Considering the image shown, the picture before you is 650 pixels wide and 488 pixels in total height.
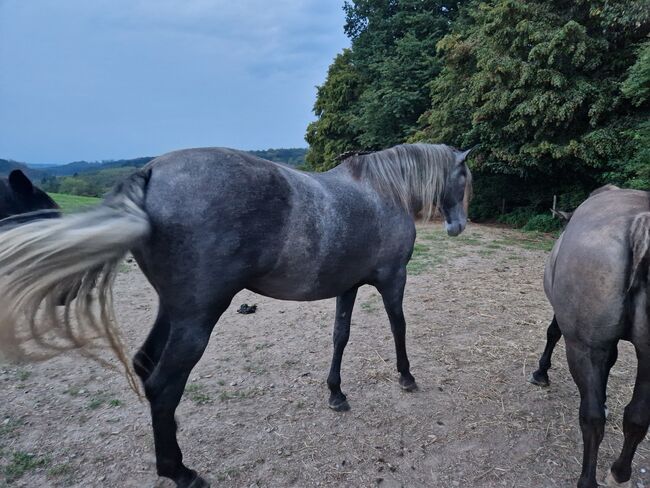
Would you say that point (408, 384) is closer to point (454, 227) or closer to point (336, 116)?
point (454, 227)

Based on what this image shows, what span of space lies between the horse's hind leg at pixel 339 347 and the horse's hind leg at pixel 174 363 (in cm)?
116

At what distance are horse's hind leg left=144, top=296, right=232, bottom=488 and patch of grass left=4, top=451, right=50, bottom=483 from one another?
2.85 ft

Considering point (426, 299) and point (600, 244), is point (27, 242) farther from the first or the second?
point (426, 299)

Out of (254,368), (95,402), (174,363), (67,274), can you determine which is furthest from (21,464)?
(254,368)

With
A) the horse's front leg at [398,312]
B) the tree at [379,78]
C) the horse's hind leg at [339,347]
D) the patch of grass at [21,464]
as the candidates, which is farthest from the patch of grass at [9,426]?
the tree at [379,78]

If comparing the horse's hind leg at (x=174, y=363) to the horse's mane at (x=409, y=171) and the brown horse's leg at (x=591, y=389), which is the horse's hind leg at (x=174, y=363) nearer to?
the horse's mane at (x=409, y=171)

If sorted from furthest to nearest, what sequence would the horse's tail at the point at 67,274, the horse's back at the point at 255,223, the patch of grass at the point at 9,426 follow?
the patch of grass at the point at 9,426 → the horse's back at the point at 255,223 → the horse's tail at the point at 67,274

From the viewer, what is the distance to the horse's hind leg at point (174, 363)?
1.97 meters

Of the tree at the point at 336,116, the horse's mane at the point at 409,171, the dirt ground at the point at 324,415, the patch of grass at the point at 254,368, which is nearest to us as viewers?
the dirt ground at the point at 324,415

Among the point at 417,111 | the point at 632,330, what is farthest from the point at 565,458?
the point at 417,111

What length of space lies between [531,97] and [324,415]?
10402mm

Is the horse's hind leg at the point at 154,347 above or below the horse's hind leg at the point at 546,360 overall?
above

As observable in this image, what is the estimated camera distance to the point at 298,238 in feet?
7.08

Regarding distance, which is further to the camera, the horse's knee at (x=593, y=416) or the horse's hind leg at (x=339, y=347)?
the horse's hind leg at (x=339, y=347)
